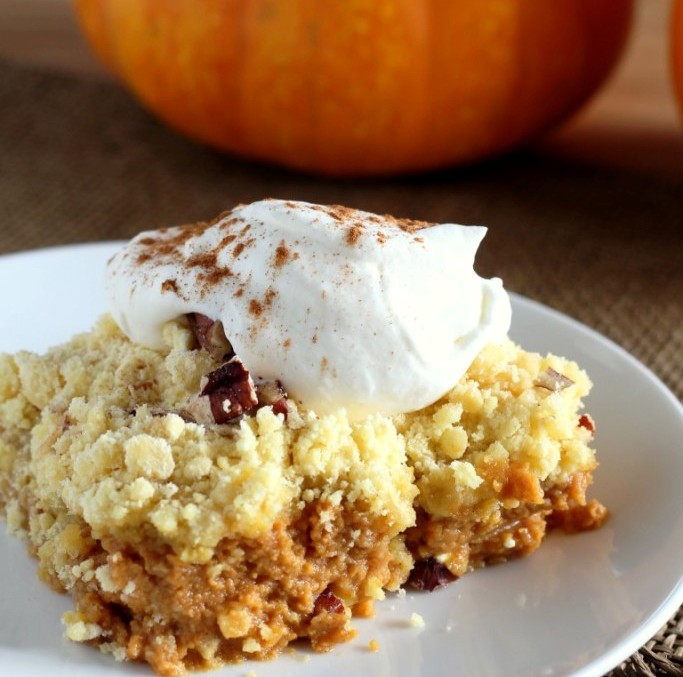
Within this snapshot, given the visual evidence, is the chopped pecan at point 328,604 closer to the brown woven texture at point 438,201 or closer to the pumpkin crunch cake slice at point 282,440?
the pumpkin crunch cake slice at point 282,440

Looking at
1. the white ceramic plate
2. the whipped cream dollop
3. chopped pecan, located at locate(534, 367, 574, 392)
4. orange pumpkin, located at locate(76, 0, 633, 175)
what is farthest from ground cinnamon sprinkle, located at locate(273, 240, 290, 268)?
orange pumpkin, located at locate(76, 0, 633, 175)

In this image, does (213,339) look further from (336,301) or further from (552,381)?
(552,381)

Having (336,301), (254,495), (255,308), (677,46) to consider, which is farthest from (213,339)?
(677,46)

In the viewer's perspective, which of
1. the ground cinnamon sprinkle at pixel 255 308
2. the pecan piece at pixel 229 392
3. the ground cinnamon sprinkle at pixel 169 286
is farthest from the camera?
the ground cinnamon sprinkle at pixel 169 286

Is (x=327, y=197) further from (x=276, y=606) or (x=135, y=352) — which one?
(x=276, y=606)

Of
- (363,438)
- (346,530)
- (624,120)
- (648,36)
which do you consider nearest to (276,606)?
(346,530)

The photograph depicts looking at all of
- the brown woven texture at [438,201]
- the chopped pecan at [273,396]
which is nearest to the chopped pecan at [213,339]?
the chopped pecan at [273,396]
